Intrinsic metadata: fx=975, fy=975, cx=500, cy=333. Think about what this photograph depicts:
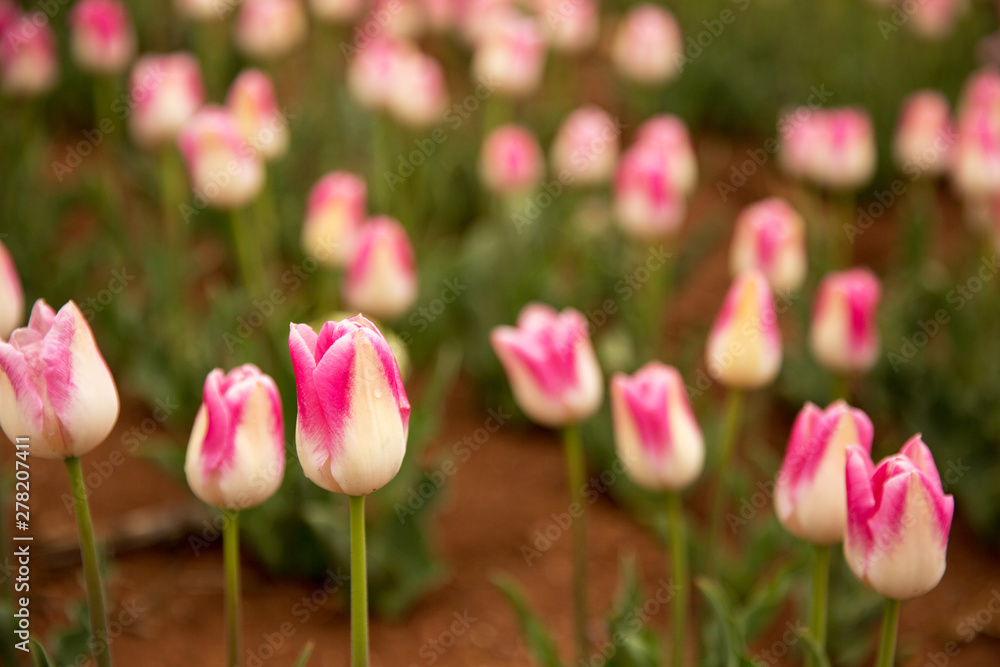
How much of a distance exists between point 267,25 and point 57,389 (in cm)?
238

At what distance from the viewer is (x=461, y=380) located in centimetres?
285

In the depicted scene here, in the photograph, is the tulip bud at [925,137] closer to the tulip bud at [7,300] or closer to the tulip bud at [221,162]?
the tulip bud at [221,162]

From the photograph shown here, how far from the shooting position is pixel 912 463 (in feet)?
3.38

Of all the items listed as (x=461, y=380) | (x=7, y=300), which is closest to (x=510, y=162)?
(x=461, y=380)

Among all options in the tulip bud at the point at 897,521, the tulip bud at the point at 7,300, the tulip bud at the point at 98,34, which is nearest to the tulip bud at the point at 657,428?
the tulip bud at the point at 897,521

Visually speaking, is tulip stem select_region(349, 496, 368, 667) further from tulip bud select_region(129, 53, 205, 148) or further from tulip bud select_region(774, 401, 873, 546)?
tulip bud select_region(129, 53, 205, 148)

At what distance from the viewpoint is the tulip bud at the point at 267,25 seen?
123 inches

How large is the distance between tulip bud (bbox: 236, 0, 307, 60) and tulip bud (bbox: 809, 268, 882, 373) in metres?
2.09

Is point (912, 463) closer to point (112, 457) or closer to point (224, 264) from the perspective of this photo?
point (112, 457)

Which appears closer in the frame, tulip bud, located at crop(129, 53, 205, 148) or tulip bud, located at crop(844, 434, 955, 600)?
tulip bud, located at crop(844, 434, 955, 600)

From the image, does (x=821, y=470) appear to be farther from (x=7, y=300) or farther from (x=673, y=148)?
(x=673, y=148)

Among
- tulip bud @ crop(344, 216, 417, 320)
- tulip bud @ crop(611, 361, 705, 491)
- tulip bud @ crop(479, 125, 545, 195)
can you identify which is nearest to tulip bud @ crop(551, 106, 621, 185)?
tulip bud @ crop(479, 125, 545, 195)

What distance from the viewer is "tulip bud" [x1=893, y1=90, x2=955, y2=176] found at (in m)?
2.65

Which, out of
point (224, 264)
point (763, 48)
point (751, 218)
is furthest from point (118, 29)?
point (763, 48)
